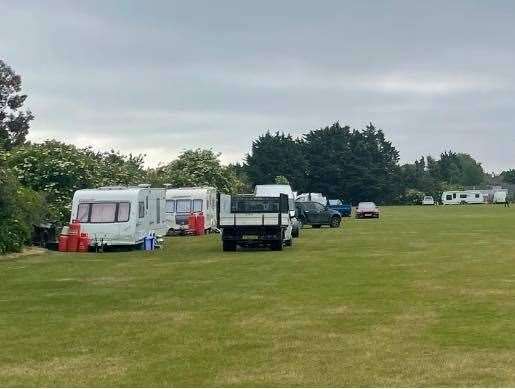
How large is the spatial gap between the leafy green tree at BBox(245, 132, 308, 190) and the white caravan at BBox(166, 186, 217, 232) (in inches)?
2884

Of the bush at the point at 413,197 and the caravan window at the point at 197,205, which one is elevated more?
the bush at the point at 413,197

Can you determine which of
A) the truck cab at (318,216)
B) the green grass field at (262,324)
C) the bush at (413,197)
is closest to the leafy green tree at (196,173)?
the truck cab at (318,216)

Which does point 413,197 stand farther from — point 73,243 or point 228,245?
point 73,243

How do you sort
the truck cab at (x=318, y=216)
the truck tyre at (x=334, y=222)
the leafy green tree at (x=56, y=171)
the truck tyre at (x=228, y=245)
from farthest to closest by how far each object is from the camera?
the truck tyre at (x=334, y=222) → the truck cab at (x=318, y=216) → the leafy green tree at (x=56, y=171) → the truck tyre at (x=228, y=245)

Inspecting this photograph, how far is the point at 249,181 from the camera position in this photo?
115562 mm

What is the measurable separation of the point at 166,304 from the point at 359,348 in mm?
5053

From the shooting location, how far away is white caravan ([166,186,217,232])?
137 ft

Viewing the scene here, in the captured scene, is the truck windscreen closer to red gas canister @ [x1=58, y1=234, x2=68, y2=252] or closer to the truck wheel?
the truck wheel

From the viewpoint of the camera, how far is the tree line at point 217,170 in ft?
102

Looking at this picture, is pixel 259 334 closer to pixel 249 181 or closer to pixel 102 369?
pixel 102 369

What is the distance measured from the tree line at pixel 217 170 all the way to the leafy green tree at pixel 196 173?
0.25 feet

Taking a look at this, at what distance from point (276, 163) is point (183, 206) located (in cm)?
7639

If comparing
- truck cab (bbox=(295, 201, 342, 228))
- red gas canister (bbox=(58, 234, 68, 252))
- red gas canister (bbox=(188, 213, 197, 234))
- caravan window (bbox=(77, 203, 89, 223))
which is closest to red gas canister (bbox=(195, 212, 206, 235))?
red gas canister (bbox=(188, 213, 197, 234))

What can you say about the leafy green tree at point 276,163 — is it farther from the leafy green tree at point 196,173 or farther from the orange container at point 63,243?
the orange container at point 63,243
